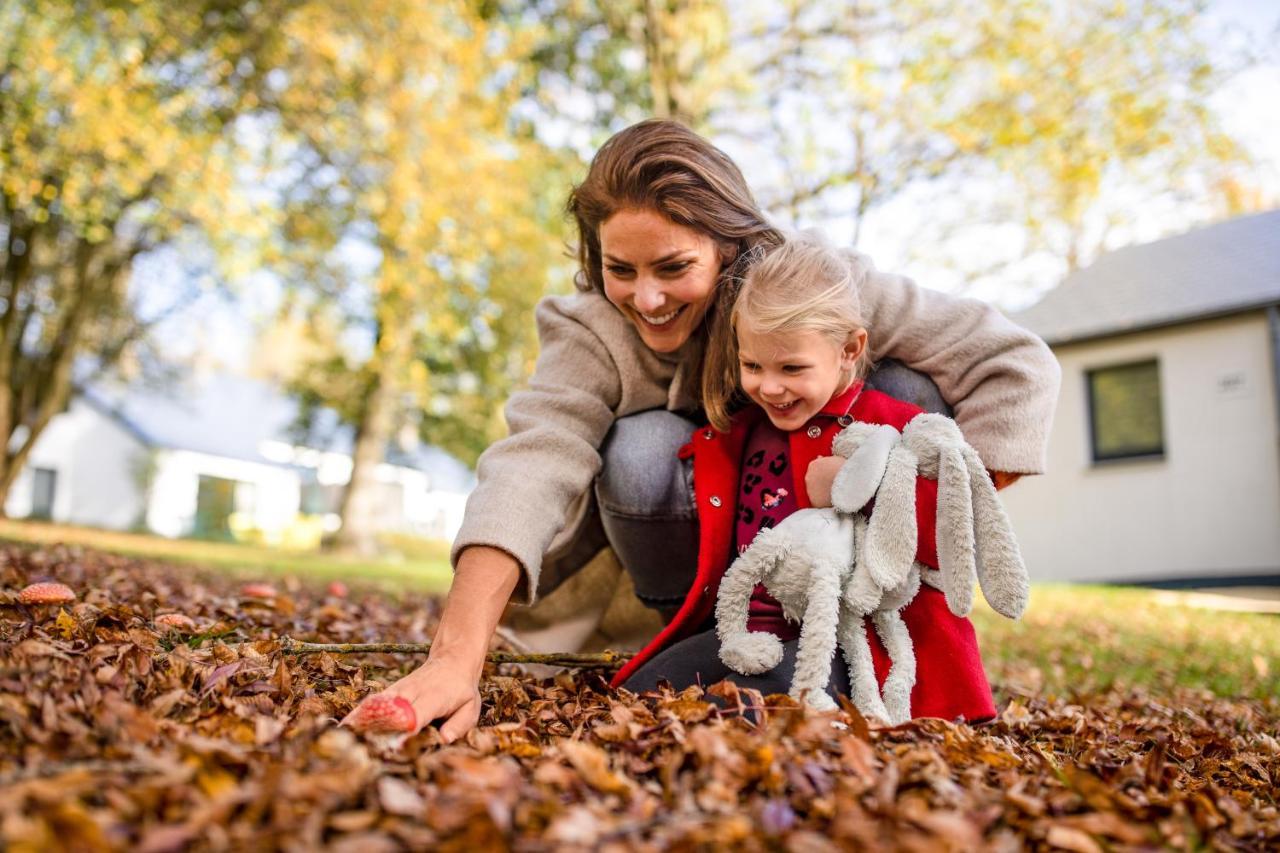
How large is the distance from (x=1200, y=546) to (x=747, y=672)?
42.4 feet

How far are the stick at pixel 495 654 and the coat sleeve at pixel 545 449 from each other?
0.25 metres

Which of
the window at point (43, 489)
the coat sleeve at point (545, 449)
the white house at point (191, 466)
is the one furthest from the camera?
the window at point (43, 489)

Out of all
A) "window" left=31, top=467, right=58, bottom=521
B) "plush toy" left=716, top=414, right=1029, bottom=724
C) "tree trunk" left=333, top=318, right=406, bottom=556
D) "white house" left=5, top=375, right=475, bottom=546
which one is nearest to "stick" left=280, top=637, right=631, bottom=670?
"plush toy" left=716, top=414, right=1029, bottom=724

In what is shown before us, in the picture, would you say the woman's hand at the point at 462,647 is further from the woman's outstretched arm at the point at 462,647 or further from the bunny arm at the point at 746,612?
the bunny arm at the point at 746,612

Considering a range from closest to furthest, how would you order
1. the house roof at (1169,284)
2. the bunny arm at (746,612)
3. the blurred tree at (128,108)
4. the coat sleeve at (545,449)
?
1. the bunny arm at (746,612)
2. the coat sleeve at (545,449)
3. the blurred tree at (128,108)
4. the house roof at (1169,284)

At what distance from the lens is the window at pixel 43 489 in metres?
30.3

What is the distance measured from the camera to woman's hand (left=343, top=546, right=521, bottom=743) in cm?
205

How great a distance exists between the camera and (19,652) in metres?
1.94

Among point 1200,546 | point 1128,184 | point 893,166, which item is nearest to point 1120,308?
point 1128,184

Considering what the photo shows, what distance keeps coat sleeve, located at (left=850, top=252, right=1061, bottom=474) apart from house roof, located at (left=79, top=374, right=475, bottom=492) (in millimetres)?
23218

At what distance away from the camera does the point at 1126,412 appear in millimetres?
14039

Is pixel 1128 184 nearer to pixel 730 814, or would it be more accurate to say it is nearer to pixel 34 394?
pixel 730 814

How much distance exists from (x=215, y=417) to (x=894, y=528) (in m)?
35.4

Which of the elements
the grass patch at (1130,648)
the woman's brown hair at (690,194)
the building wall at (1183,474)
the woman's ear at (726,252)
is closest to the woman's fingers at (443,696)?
the woman's brown hair at (690,194)
